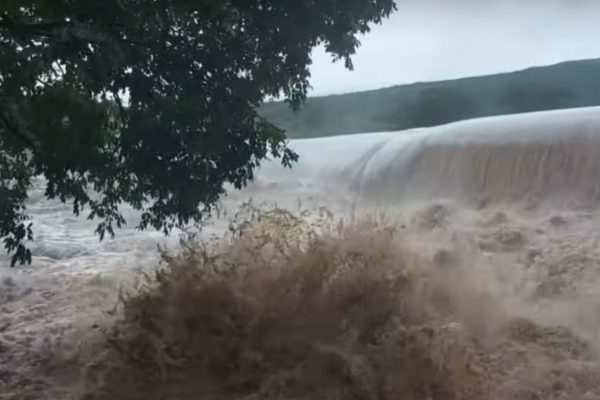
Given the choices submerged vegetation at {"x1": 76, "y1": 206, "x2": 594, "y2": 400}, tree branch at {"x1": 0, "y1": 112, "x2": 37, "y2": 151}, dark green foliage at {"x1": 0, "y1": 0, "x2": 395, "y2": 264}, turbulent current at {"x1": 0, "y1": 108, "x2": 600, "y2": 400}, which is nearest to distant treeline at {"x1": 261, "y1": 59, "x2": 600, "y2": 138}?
turbulent current at {"x1": 0, "y1": 108, "x2": 600, "y2": 400}

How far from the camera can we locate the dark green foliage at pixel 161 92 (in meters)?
1.83

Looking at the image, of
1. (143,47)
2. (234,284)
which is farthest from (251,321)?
(143,47)

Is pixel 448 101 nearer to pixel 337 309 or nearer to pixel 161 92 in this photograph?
pixel 337 309

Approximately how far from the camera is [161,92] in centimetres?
199

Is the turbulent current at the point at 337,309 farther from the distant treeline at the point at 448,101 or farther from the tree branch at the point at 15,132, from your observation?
the distant treeline at the point at 448,101

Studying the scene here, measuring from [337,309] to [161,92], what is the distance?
77 cm

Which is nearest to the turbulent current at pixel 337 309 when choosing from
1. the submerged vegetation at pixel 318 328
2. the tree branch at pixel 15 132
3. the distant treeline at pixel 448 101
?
the submerged vegetation at pixel 318 328

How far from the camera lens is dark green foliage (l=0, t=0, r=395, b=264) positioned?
71.9 inches

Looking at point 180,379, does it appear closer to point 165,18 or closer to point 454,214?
point 165,18

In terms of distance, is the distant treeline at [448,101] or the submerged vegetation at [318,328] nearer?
the submerged vegetation at [318,328]

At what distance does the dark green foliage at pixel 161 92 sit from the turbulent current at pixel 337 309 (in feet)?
1.21

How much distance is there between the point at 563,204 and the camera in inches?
132

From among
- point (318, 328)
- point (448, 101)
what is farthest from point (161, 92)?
point (448, 101)

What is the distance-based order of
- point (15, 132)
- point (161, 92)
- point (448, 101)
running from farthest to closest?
point (448, 101) → point (161, 92) → point (15, 132)
